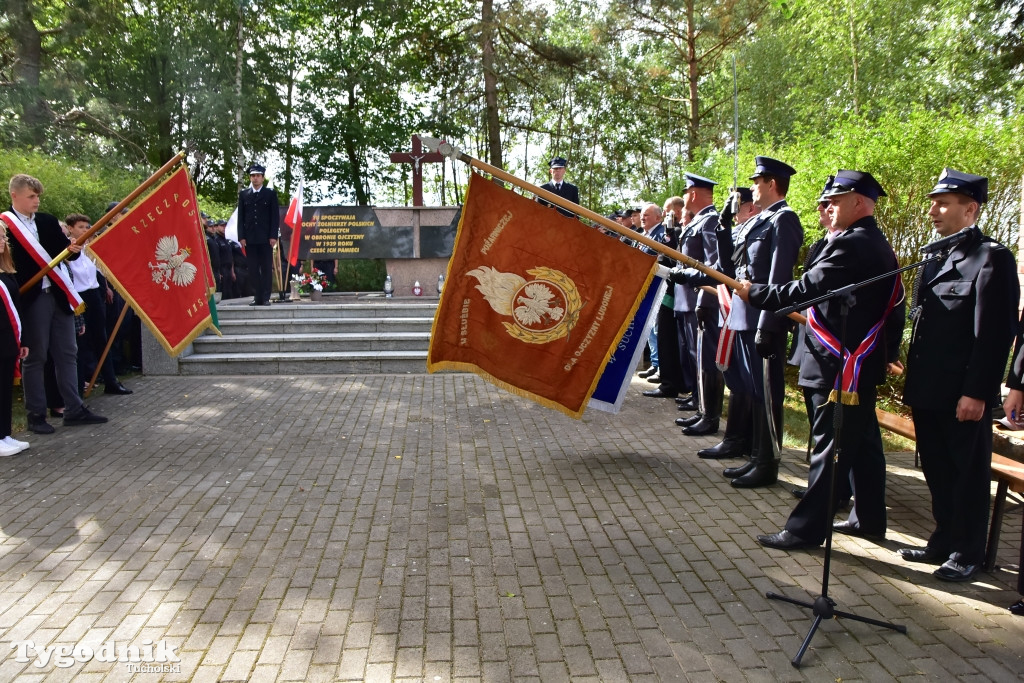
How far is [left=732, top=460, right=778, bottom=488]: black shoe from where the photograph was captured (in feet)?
17.5

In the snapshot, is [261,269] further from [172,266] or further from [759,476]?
[759,476]

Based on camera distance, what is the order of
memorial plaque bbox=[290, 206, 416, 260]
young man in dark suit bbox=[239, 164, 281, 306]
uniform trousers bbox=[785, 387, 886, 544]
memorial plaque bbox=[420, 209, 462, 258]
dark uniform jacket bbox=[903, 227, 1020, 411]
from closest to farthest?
dark uniform jacket bbox=[903, 227, 1020, 411]
uniform trousers bbox=[785, 387, 886, 544]
young man in dark suit bbox=[239, 164, 281, 306]
memorial plaque bbox=[290, 206, 416, 260]
memorial plaque bbox=[420, 209, 462, 258]

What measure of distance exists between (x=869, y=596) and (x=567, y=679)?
5.74 feet

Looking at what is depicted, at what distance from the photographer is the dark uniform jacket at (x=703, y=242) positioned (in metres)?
6.32

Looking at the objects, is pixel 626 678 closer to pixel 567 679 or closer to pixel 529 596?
pixel 567 679

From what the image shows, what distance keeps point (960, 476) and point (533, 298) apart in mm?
2812

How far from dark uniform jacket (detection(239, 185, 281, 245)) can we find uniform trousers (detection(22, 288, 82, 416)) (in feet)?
16.5

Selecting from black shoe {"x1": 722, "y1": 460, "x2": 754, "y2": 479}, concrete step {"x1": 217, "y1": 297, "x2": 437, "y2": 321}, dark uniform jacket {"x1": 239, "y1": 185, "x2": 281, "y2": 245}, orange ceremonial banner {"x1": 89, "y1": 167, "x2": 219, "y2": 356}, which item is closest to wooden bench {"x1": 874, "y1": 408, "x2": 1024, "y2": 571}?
black shoe {"x1": 722, "y1": 460, "x2": 754, "y2": 479}

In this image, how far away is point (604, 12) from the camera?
25.3 meters

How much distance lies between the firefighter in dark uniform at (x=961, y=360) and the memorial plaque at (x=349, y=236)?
1179 cm

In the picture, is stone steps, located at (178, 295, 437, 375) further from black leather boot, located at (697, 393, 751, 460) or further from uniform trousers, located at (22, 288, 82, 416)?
black leather boot, located at (697, 393, 751, 460)

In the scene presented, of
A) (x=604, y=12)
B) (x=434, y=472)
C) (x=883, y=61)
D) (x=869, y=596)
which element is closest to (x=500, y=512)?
(x=434, y=472)

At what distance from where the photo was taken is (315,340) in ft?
35.4

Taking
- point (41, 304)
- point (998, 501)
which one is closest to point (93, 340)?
point (41, 304)
